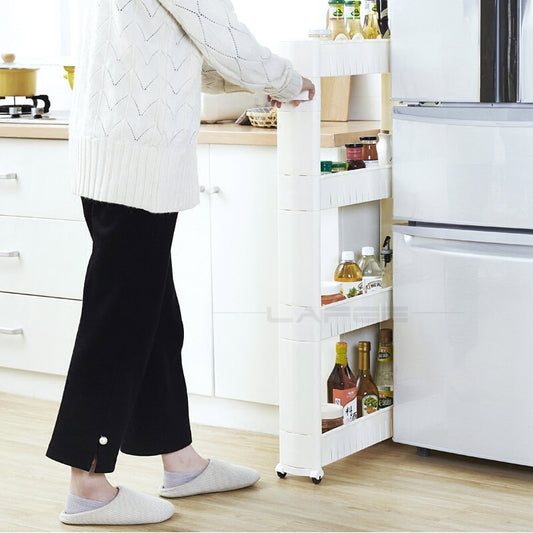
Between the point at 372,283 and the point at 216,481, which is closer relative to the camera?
the point at 216,481

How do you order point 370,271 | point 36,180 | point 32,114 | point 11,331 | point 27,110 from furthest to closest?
1. point 27,110
2. point 32,114
3. point 11,331
4. point 36,180
5. point 370,271

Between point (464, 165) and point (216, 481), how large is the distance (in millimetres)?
877

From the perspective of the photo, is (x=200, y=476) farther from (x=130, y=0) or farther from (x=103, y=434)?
(x=130, y=0)

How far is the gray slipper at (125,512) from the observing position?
2.29 m

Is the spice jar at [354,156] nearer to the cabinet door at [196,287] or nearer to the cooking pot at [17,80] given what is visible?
the cabinet door at [196,287]

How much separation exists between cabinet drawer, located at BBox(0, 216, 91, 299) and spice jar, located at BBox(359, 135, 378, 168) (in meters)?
0.86

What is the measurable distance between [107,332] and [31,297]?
107 cm

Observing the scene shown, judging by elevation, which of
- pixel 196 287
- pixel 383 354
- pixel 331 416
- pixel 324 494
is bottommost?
pixel 324 494

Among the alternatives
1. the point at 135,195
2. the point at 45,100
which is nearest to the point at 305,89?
the point at 135,195

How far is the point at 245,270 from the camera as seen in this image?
282 centimetres

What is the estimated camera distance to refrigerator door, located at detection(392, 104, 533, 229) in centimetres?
242

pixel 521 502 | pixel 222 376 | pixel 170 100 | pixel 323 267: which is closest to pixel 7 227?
pixel 222 376

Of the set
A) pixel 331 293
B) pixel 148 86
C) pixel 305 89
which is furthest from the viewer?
pixel 331 293

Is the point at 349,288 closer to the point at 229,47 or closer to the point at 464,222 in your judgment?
the point at 464,222
